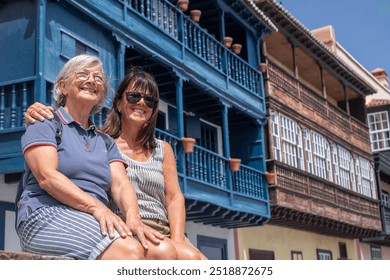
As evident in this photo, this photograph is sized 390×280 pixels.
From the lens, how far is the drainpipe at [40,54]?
8.70m

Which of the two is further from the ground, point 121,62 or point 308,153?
point 308,153

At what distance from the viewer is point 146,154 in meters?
3.70

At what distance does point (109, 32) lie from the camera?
36.0 feet

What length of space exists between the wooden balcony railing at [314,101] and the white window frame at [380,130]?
5554mm

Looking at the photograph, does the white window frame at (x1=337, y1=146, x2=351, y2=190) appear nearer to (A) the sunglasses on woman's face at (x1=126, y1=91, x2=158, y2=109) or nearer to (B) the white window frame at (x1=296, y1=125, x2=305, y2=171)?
(B) the white window frame at (x1=296, y1=125, x2=305, y2=171)

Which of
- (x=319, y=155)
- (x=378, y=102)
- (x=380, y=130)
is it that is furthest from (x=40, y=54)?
(x=380, y=130)

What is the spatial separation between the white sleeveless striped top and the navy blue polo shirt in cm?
31

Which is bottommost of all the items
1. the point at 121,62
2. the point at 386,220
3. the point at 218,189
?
the point at 218,189

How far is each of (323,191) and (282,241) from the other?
215 centimetres

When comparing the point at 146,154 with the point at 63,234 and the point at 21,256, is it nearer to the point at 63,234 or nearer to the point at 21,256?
the point at 63,234

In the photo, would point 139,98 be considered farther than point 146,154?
No

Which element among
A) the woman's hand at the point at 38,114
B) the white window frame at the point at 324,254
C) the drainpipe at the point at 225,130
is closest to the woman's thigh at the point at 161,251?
the woman's hand at the point at 38,114
